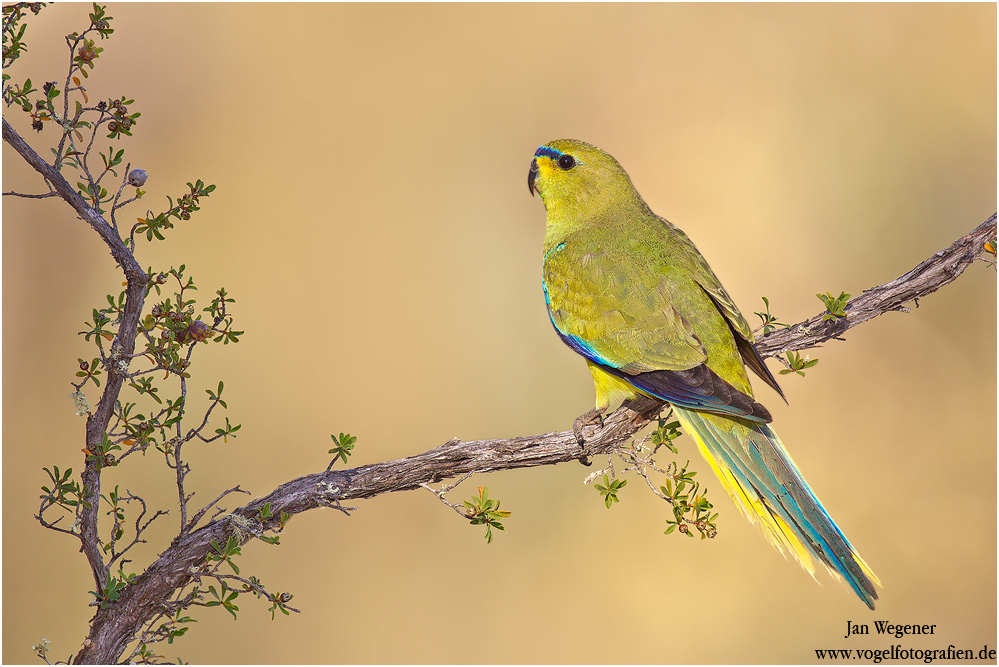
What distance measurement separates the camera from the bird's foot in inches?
120

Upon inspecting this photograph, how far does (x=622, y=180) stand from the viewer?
4.15 metres

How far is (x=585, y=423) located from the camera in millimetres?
3311

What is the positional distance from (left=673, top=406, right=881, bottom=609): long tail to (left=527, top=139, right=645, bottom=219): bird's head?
4.52ft

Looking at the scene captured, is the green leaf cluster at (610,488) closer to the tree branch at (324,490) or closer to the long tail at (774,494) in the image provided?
the tree branch at (324,490)

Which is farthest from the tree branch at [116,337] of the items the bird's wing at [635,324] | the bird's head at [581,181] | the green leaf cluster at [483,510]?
the bird's head at [581,181]

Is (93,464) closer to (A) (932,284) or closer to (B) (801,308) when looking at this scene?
(A) (932,284)

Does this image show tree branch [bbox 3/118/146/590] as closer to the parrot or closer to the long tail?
the parrot

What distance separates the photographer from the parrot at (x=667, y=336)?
9.99ft

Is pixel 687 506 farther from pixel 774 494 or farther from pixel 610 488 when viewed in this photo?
pixel 774 494

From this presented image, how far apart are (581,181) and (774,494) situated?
6.71 feet

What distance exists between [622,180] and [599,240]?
1.82 ft

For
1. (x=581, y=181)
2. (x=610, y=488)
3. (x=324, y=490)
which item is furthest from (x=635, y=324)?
(x=324, y=490)

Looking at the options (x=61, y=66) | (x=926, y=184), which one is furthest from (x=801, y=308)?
(x=61, y=66)

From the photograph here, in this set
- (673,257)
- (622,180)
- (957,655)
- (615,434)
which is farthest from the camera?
(957,655)
